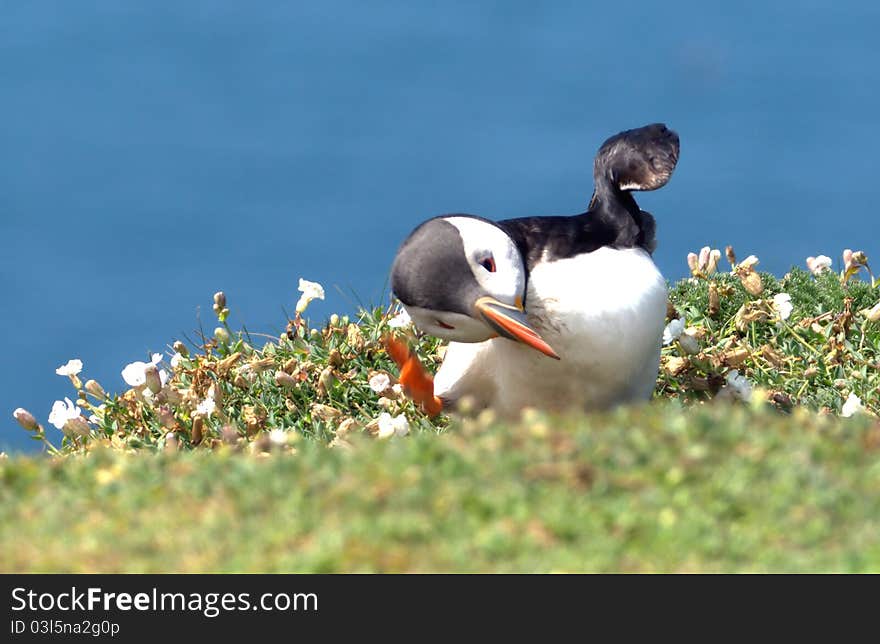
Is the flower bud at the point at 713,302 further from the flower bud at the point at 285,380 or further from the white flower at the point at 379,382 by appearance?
the flower bud at the point at 285,380

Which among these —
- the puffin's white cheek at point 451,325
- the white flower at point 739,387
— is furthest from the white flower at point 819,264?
the puffin's white cheek at point 451,325

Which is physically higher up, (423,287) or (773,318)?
(773,318)

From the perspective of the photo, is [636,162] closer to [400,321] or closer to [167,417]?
[400,321]

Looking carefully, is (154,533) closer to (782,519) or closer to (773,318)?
(782,519)

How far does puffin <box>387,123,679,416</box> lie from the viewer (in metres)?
7.25

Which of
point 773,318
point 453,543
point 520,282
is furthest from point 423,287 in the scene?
point 773,318

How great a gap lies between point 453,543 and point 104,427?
571cm

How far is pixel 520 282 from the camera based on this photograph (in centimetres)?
743

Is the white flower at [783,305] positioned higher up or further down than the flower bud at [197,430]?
higher up

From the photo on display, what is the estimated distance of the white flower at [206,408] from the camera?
956 cm

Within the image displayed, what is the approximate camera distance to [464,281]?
7.20 metres

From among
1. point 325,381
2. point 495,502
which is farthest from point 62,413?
point 495,502

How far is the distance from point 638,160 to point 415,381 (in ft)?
5.92
